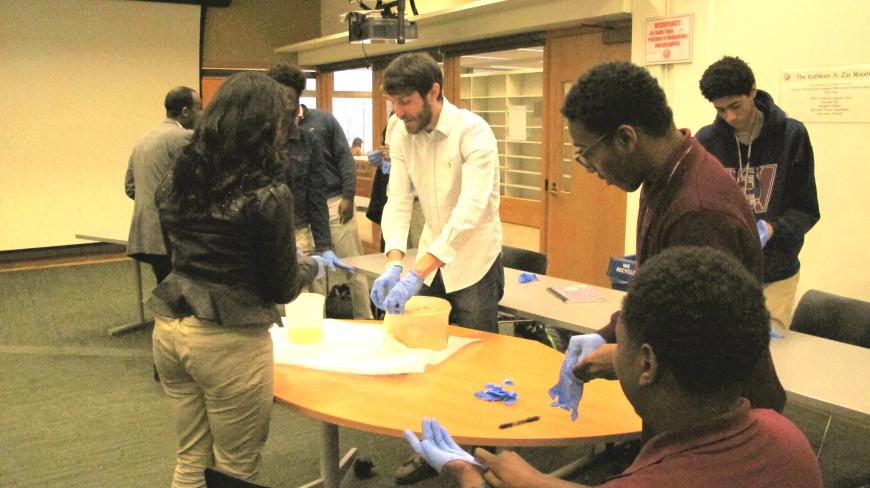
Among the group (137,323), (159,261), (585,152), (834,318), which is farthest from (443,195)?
(137,323)

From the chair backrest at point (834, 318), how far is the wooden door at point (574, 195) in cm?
207

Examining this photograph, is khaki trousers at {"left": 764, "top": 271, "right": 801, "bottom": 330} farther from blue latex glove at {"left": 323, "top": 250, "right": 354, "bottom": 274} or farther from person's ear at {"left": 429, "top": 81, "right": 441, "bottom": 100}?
blue latex glove at {"left": 323, "top": 250, "right": 354, "bottom": 274}

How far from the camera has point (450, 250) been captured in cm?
229

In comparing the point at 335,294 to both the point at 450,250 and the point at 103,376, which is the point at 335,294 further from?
the point at 450,250

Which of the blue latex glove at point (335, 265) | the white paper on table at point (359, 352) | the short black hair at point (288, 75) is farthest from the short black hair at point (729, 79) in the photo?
the short black hair at point (288, 75)

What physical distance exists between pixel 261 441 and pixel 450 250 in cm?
80

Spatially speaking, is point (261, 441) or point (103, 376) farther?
point (103, 376)

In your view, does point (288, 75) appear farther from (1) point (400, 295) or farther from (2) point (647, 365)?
(2) point (647, 365)

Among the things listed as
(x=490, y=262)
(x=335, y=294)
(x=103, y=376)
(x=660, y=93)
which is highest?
(x=660, y=93)

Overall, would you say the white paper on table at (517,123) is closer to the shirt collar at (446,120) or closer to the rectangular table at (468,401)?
the shirt collar at (446,120)

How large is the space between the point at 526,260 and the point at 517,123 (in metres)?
2.37

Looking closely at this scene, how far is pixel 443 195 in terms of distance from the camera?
8.18ft

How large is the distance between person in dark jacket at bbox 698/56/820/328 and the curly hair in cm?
154

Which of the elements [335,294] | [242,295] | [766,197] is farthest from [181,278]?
[335,294]
